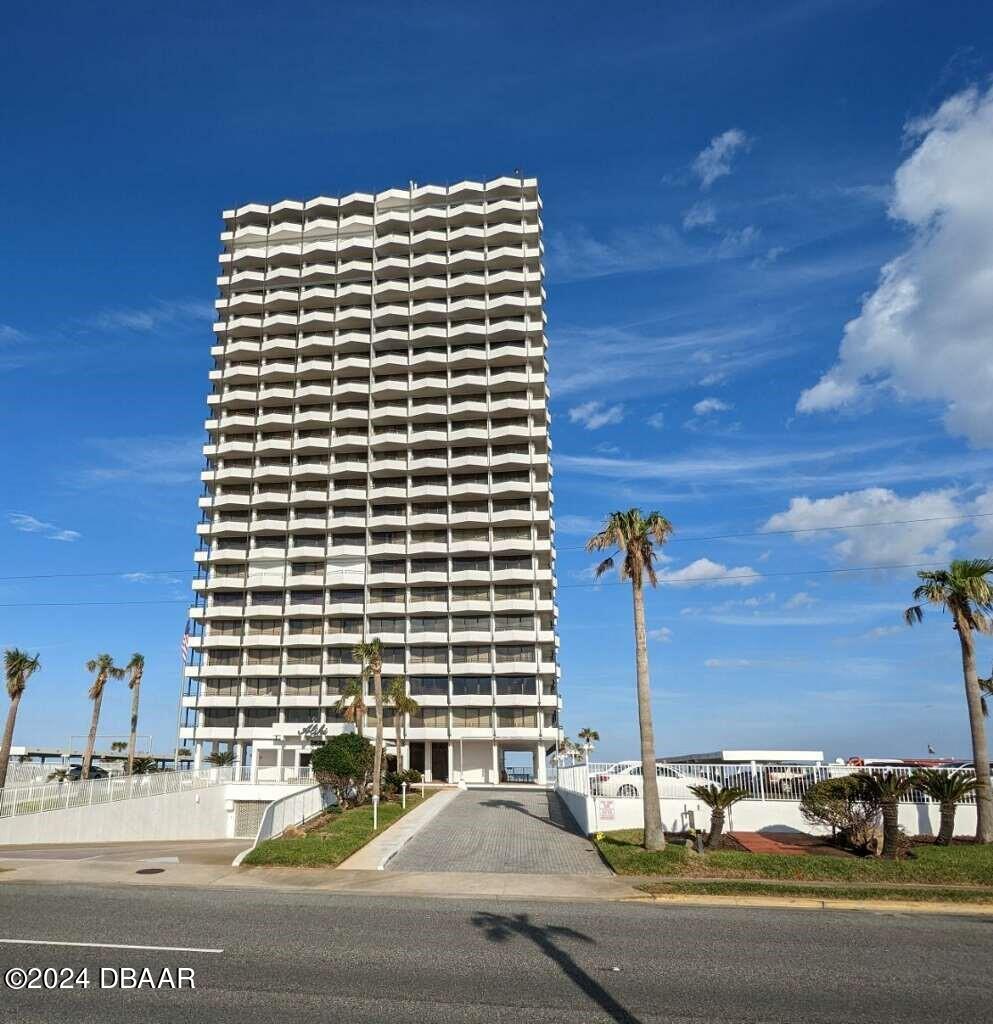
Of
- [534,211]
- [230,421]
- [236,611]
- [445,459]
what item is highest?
[534,211]

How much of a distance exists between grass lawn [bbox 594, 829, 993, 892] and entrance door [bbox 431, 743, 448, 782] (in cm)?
5460

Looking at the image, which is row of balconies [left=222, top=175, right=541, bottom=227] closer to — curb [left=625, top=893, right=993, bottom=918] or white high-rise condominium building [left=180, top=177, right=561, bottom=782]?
white high-rise condominium building [left=180, top=177, right=561, bottom=782]

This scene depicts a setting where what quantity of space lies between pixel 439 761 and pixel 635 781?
46.7 m

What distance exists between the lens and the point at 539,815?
34375 millimetres

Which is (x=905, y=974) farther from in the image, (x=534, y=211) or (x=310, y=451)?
(x=534, y=211)

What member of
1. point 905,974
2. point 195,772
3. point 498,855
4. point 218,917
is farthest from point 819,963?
point 195,772

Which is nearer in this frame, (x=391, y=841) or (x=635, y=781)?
(x=391, y=841)

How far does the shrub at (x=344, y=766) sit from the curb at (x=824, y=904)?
23813mm

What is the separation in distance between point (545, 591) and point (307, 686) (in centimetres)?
2452

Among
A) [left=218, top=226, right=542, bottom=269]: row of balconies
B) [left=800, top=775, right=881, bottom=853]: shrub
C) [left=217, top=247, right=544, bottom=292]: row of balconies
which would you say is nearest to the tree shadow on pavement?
[left=800, top=775, right=881, bottom=853]: shrub

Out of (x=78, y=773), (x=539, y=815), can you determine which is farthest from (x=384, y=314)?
(x=539, y=815)

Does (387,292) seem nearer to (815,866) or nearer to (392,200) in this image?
(392,200)

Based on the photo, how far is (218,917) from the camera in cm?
1459

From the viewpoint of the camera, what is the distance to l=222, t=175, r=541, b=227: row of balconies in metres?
85.9
